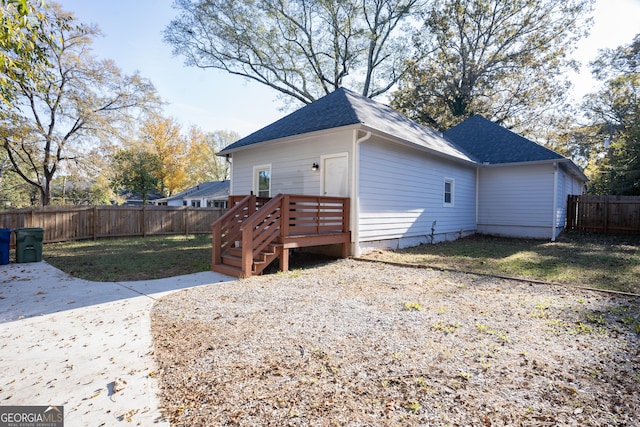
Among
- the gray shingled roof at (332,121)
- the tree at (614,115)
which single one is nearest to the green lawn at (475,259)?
the gray shingled roof at (332,121)

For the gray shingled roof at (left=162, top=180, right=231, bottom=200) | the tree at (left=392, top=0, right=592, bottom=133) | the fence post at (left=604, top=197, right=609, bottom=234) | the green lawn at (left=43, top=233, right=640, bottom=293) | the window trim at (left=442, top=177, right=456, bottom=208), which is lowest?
the green lawn at (left=43, top=233, right=640, bottom=293)

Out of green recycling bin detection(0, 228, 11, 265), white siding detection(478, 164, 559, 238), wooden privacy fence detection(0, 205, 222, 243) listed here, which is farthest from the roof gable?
white siding detection(478, 164, 559, 238)

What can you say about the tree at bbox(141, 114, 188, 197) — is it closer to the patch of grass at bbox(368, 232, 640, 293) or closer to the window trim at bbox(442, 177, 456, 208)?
the window trim at bbox(442, 177, 456, 208)

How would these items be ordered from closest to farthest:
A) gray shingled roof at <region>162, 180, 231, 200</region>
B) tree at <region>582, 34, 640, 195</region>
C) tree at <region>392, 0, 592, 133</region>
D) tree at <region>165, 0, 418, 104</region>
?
1. tree at <region>582, 34, 640, 195</region>
2. tree at <region>165, 0, 418, 104</region>
3. tree at <region>392, 0, 592, 133</region>
4. gray shingled roof at <region>162, 180, 231, 200</region>

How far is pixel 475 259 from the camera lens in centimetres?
802

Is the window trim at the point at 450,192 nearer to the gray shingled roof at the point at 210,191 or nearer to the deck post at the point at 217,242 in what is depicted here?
the deck post at the point at 217,242

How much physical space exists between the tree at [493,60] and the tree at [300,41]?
239 cm

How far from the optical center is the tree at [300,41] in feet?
62.3

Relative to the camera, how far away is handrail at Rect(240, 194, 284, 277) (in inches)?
238

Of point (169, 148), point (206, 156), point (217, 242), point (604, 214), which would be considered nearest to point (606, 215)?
point (604, 214)

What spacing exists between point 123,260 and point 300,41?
1803 cm

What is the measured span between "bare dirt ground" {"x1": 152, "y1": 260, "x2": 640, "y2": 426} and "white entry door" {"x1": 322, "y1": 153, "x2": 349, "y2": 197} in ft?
11.8

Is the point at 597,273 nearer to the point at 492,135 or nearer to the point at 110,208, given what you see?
the point at 492,135

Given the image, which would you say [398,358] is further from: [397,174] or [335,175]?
[397,174]
